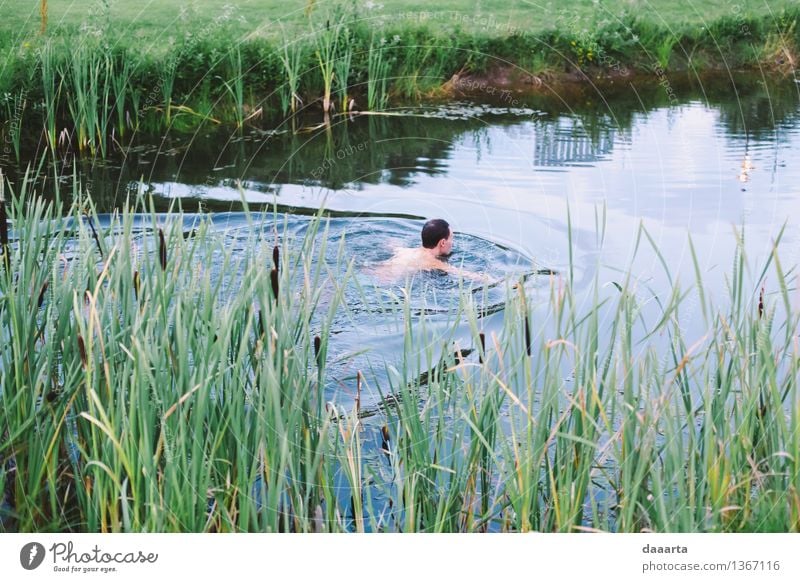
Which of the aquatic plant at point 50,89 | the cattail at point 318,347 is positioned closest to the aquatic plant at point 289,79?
the aquatic plant at point 50,89

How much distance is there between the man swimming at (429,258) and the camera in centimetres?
686

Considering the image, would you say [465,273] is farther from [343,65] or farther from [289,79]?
[289,79]

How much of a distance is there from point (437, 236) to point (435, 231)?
0.13ft

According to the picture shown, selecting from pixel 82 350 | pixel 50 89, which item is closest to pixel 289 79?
pixel 50 89

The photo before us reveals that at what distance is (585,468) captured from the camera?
2955 millimetres

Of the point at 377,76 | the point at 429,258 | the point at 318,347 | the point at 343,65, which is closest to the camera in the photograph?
the point at 318,347

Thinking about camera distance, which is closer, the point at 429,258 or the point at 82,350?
the point at 82,350

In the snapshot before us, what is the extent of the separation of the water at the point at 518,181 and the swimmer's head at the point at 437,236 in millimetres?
171

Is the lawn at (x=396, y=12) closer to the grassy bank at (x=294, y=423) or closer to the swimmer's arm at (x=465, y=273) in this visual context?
the swimmer's arm at (x=465, y=273)

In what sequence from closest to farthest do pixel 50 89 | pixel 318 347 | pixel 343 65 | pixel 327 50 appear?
pixel 318 347 < pixel 50 89 < pixel 327 50 < pixel 343 65

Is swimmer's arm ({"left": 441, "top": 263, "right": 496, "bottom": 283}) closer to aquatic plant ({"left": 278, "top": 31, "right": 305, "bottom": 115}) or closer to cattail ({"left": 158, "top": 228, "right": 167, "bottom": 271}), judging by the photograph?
aquatic plant ({"left": 278, "top": 31, "right": 305, "bottom": 115})

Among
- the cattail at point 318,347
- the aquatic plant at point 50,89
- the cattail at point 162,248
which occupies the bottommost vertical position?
the cattail at point 318,347

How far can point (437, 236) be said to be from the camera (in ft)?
22.5

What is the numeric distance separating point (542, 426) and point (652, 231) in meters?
3.87
